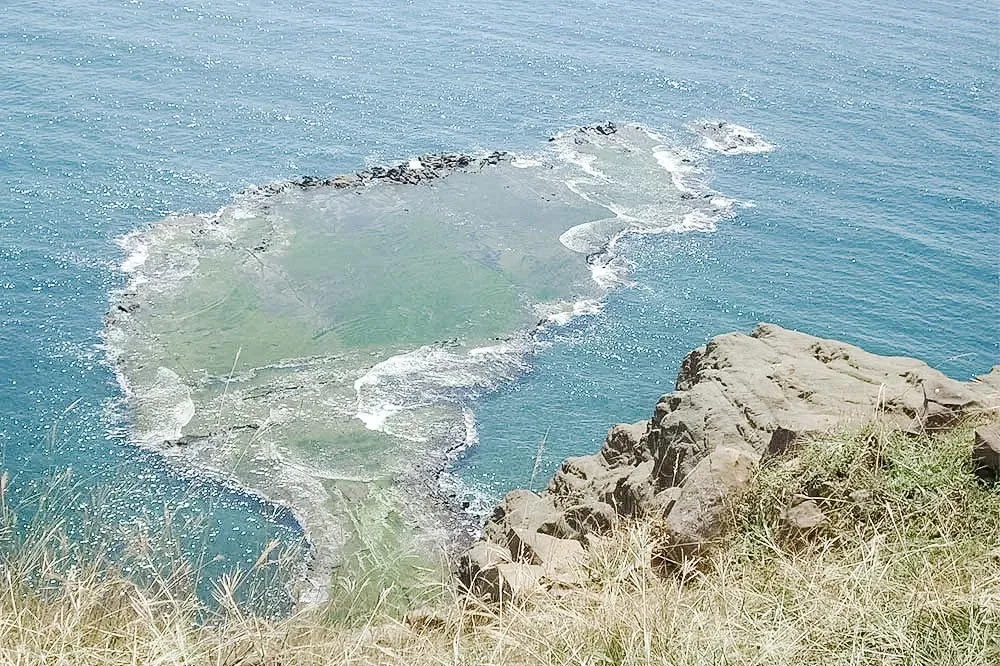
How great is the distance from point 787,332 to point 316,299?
84.8ft

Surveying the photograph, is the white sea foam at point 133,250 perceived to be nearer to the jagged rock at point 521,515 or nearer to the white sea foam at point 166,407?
the white sea foam at point 166,407

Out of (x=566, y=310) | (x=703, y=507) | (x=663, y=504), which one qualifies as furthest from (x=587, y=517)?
(x=566, y=310)

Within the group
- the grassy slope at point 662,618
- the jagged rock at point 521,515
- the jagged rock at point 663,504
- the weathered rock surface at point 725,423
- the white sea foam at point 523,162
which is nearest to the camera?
the grassy slope at point 662,618

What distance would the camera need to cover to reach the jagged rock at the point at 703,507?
11.1 metres

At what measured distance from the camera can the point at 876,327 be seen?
4775cm

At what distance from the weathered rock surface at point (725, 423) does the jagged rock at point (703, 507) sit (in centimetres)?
Answer: 2

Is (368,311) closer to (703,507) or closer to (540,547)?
(540,547)

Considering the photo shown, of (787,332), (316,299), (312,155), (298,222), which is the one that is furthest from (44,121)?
(787,332)

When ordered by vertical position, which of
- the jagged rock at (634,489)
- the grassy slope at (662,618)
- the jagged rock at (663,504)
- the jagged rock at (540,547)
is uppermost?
the grassy slope at (662,618)

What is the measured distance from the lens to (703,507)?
11.5m

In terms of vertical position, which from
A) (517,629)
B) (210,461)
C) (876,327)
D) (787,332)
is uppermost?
(517,629)

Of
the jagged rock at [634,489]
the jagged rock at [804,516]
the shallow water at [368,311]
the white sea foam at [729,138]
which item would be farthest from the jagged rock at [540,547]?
the white sea foam at [729,138]

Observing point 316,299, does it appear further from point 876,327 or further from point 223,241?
point 876,327

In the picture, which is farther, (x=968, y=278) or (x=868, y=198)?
(x=868, y=198)
